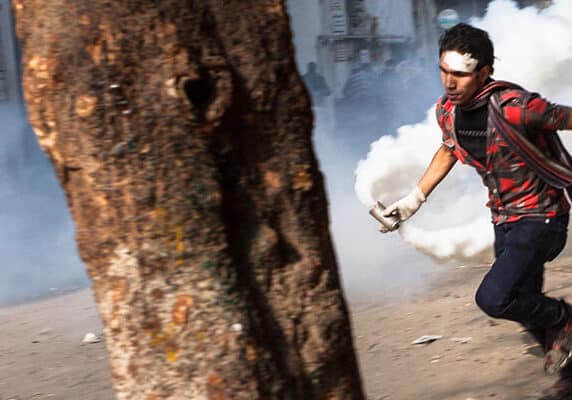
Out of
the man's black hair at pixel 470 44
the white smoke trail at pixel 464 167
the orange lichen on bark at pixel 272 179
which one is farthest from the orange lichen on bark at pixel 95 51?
the white smoke trail at pixel 464 167

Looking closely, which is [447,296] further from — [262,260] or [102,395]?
[262,260]

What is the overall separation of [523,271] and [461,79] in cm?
77

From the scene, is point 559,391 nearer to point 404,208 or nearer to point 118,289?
point 404,208

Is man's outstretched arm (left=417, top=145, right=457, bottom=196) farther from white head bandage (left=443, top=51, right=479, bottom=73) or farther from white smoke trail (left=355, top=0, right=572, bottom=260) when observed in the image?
white smoke trail (left=355, top=0, right=572, bottom=260)

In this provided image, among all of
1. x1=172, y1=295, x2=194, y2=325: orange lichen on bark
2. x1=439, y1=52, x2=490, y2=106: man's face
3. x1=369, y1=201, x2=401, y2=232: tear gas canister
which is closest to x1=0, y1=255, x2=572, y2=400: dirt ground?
x1=369, y1=201, x2=401, y2=232: tear gas canister

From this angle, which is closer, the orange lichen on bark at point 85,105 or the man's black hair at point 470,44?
the orange lichen on bark at point 85,105

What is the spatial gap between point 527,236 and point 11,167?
39.7 feet

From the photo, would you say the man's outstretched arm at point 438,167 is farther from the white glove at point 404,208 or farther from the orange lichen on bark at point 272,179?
the orange lichen on bark at point 272,179

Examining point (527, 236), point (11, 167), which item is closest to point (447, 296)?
point (527, 236)

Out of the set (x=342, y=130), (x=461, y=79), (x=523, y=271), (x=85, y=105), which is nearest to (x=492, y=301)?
(x=523, y=271)

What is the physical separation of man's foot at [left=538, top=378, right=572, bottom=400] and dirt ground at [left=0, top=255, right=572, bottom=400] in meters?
0.05

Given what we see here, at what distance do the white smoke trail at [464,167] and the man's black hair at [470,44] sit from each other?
7.74ft

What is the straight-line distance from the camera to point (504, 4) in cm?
1071

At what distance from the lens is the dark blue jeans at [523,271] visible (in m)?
3.98
